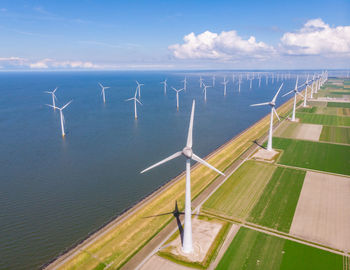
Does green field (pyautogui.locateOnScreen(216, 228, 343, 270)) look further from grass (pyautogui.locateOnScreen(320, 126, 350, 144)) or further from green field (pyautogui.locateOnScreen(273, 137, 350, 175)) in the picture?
grass (pyautogui.locateOnScreen(320, 126, 350, 144))

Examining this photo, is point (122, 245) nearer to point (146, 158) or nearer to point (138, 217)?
point (138, 217)

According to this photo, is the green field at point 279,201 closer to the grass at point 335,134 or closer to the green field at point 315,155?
the green field at point 315,155

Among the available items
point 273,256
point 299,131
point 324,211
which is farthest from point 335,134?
point 273,256

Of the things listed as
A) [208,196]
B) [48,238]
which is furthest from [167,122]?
[48,238]

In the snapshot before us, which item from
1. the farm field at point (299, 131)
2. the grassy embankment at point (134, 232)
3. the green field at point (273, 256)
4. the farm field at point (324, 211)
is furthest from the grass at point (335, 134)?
the green field at point (273, 256)

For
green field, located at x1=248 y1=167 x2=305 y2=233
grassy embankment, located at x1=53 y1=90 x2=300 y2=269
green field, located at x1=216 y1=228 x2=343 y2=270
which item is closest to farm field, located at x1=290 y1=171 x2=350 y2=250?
green field, located at x1=248 y1=167 x2=305 y2=233

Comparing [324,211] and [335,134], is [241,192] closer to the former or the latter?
[324,211]
